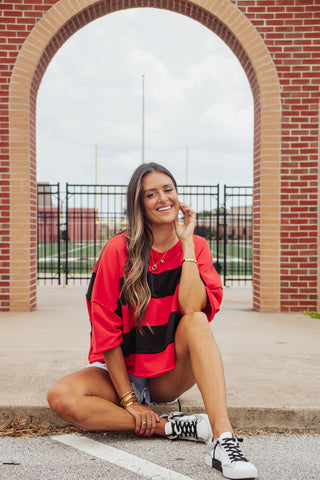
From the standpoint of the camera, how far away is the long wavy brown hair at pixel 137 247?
9.41 feet

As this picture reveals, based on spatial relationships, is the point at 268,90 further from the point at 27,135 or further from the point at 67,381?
the point at 67,381

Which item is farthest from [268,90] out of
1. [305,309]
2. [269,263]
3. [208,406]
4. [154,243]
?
[208,406]

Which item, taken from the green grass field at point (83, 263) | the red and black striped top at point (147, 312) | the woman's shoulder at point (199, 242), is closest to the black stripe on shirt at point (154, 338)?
the red and black striped top at point (147, 312)

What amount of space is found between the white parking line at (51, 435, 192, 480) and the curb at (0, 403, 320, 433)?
20cm

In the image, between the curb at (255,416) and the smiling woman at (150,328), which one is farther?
the curb at (255,416)

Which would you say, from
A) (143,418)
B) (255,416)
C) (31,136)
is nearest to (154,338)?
(143,418)

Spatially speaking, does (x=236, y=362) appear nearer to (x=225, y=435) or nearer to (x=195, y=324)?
(x=195, y=324)

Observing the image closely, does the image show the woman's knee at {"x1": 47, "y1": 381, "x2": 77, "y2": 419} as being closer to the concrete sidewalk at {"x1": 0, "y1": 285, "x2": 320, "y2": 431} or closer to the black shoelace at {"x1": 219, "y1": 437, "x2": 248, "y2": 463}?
the concrete sidewalk at {"x1": 0, "y1": 285, "x2": 320, "y2": 431}

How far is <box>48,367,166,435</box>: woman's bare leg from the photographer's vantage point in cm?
281

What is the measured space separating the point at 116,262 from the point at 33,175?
4702 millimetres

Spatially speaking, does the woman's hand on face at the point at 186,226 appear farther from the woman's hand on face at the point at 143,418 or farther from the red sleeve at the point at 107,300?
the woman's hand on face at the point at 143,418

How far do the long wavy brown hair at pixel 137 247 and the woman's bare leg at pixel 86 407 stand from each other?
1.44ft

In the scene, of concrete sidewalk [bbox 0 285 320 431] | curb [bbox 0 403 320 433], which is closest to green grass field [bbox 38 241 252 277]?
concrete sidewalk [bbox 0 285 320 431]

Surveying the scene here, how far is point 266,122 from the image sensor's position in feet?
23.1
